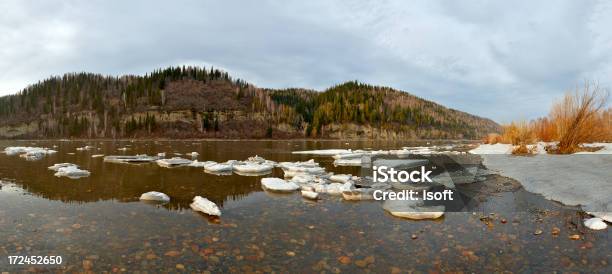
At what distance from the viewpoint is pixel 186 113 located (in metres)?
127

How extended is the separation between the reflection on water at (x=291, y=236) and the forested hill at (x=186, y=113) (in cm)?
11335

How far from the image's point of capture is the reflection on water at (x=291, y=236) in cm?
517

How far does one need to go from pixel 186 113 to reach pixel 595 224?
132 m

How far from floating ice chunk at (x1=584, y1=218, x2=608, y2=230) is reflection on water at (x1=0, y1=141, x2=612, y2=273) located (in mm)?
245

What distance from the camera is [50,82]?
160375 mm

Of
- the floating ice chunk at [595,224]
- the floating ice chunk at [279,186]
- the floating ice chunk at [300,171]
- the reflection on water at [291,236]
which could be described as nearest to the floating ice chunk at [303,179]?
the floating ice chunk at [279,186]

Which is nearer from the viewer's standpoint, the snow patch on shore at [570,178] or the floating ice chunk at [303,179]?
the snow patch on shore at [570,178]

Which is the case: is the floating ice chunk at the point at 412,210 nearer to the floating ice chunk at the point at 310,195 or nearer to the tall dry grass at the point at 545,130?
the floating ice chunk at the point at 310,195

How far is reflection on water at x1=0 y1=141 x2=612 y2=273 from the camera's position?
517 cm

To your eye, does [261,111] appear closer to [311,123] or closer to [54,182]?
[311,123]

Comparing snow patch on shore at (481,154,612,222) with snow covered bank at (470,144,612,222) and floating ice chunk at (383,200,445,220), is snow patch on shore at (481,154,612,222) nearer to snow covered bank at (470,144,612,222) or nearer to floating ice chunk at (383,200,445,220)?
snow covered bank at (470,144,612,222)

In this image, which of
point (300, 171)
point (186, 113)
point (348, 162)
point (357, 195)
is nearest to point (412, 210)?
point (357, 195)

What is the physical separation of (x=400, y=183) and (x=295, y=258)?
742 centimetres

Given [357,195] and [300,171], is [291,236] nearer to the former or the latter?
[357,195]
